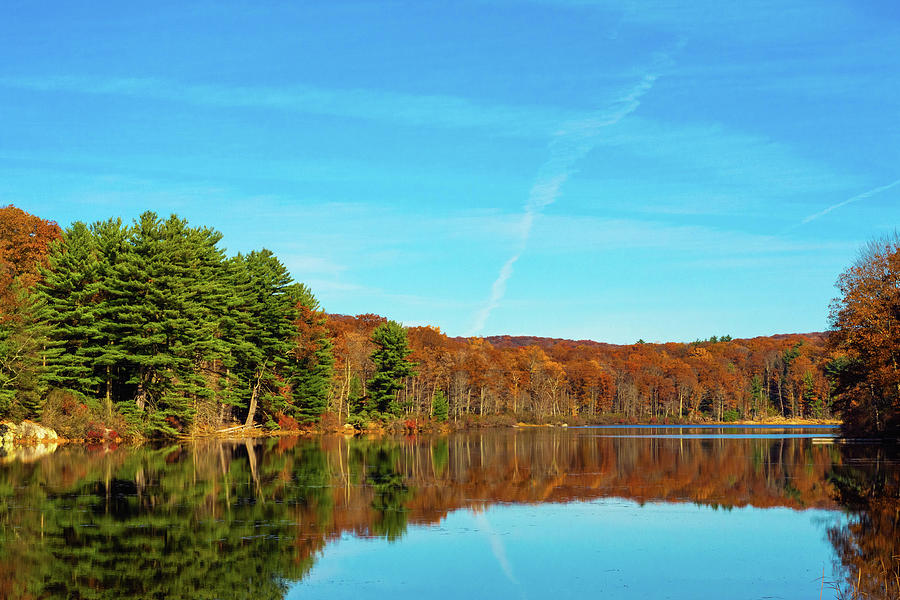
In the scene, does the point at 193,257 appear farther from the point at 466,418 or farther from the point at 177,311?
the point at 466,418

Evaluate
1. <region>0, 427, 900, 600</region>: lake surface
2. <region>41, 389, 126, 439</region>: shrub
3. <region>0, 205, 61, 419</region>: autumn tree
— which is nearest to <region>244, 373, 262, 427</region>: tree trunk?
<region>41, 389, 126, 439</region>: shrub

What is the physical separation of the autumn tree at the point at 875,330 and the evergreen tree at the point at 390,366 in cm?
3513

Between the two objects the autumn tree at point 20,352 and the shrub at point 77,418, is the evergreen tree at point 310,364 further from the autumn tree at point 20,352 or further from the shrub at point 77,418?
the autumn tree at point 20,352

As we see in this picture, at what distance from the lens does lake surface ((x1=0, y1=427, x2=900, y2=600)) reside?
11172mm

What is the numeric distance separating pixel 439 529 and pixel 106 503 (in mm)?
8229

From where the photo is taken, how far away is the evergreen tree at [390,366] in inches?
2771

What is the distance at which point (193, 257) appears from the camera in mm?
49562

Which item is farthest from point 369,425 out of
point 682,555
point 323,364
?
point 682,555

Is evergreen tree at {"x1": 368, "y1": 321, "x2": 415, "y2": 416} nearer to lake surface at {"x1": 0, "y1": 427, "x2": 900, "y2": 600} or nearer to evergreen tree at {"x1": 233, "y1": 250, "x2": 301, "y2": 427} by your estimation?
evergreen tree at {"x1": 233, "y1": 250, "x2": 301, "y2": 427}

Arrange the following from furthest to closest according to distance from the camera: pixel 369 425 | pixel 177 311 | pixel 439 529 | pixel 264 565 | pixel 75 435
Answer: pixel 369 425, pixel 177 311, pixel 75 435, pixel 439 529, pixel 264 565

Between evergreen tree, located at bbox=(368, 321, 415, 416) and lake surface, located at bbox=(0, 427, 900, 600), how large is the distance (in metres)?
41.0

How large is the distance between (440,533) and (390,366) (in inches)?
2193

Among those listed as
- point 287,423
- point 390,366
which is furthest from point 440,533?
point 390,366

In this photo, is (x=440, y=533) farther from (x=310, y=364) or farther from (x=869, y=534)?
(x=310, y=364)
